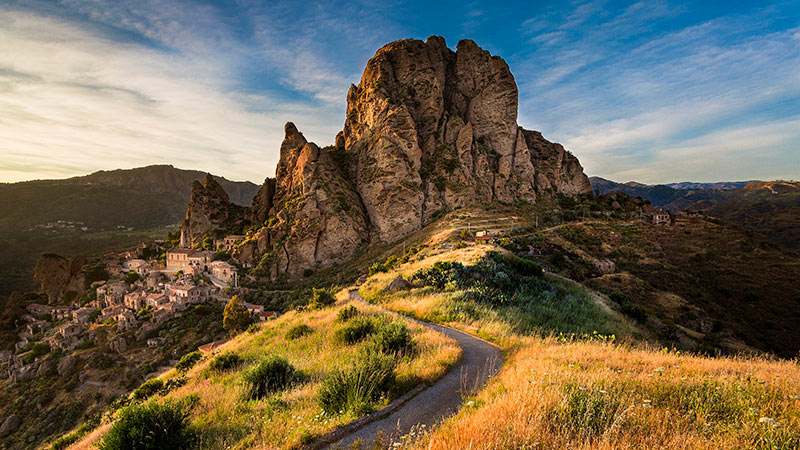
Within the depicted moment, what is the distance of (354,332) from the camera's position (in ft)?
29.6

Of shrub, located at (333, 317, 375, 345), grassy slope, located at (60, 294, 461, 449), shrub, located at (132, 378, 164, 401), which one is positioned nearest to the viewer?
grassy slope, located at (60, 294, 461, 449)

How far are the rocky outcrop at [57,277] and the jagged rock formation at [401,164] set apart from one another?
20.3 meters

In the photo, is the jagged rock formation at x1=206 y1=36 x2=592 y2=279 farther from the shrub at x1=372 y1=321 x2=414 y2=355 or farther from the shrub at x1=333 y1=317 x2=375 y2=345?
the shrub at x1=372 y1=321 x2=414 y2=355

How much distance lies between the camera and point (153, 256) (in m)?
62.3

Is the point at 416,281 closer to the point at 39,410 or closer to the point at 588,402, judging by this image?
the point at 588,402

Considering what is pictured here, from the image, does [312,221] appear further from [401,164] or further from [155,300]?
[155,300]

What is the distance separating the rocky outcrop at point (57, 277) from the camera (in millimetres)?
53625

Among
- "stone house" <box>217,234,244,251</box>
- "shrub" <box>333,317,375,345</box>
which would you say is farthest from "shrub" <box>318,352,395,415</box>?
"stone house" <box>217,234,244,251</box>

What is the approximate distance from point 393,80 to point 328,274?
148 ft

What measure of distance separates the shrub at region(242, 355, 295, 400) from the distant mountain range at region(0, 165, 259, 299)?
104 meters

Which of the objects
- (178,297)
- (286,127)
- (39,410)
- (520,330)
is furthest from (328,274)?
(520,330)

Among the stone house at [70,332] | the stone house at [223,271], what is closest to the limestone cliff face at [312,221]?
the stone house at [223,271]

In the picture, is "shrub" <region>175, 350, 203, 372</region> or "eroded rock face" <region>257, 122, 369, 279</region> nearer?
"shrub" <region>175, 350, 203, 372</region>

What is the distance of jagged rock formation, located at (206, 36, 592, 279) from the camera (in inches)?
2111
